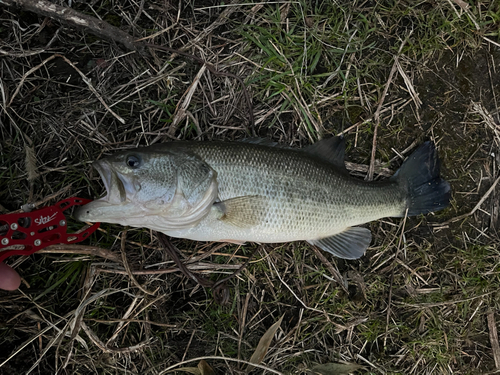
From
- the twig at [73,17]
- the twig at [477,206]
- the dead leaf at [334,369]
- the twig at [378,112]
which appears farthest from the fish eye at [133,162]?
the twig at [477,206]

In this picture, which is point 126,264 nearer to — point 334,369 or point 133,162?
point 133,162

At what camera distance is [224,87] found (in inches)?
136

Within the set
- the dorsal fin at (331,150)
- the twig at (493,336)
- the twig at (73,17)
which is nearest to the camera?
the twig at (73,17)

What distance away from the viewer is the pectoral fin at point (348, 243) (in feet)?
10.9

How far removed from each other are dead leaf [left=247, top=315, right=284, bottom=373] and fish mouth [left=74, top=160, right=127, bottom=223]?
5.91 ft

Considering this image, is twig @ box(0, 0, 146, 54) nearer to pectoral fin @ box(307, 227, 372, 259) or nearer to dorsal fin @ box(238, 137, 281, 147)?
dorsal fin @ box(238, 137, 281, 147)

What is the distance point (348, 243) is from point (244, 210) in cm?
121

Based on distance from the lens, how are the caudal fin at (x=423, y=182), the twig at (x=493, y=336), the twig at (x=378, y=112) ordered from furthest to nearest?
1. the twig at (x=493, y=336)
2. the twig at (x=378, y=112)
3. the caudal fin at (x=423, y=182)

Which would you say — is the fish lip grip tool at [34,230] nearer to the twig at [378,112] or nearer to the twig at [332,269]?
the twig at [332,269]

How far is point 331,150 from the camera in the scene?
3.29m

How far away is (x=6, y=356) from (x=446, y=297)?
14.6ft

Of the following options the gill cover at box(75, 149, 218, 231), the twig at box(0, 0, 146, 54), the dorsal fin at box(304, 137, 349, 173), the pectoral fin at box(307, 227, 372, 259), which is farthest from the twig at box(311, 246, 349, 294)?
the twig at box(0, 0, 146, 54)

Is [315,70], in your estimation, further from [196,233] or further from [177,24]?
[196,233]

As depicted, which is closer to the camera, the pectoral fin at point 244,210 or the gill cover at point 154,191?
the gill cover at point 154,191
